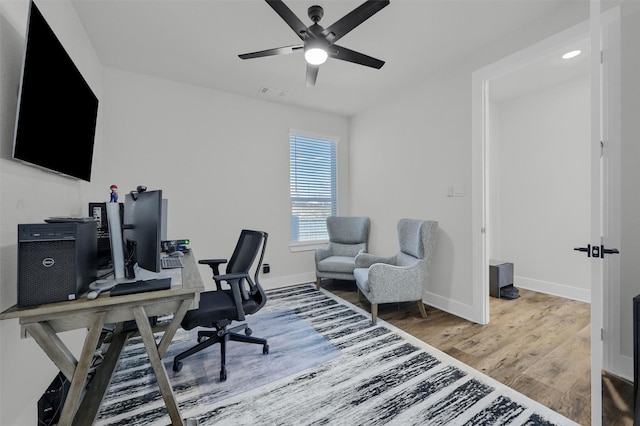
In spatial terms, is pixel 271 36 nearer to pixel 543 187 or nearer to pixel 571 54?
pixel 571 54

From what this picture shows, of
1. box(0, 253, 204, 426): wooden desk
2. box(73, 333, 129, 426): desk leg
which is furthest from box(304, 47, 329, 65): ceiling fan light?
box(73, 333, 129, 426): desk leg

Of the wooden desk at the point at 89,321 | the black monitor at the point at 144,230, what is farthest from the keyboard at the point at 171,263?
the wooden desk at the point at 89,321

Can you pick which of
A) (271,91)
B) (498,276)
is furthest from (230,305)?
(498,276)

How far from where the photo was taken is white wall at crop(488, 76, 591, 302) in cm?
325

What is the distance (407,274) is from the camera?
8.86 feet

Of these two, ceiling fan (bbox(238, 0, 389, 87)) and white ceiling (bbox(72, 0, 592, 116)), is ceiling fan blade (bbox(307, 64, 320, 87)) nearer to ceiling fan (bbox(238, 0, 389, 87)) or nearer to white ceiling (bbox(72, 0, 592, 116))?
ceiling fan (bbox(238, 0, 389, 87))

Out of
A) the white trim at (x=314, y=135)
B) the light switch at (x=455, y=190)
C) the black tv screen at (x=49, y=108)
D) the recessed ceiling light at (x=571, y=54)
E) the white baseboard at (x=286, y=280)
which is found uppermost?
the recessed ceiling light at (x=571, y=54)

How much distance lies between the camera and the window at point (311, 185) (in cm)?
414

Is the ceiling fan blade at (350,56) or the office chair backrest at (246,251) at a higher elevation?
the ceiling fan blade at (350,56)

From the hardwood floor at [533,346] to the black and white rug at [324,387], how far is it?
0.52 ft

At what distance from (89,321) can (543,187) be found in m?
4.76

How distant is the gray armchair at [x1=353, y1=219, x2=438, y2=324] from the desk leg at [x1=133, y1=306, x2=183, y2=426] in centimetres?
180

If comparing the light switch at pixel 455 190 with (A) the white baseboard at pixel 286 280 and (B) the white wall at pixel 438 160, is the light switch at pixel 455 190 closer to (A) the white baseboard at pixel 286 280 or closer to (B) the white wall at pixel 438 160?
(B) the white wall at pixel 438 160

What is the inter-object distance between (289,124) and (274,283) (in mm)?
2391
